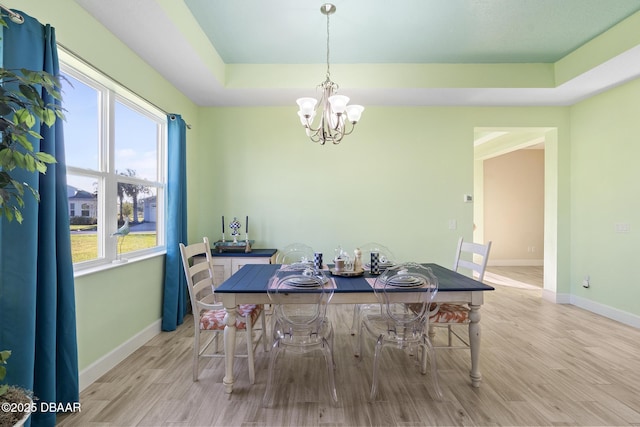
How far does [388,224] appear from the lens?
4.05 meters

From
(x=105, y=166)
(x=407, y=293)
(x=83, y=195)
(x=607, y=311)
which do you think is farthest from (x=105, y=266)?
(x=607, y=311)

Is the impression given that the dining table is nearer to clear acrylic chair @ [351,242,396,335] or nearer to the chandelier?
clear acrylic chair @ [351,242,396,335]

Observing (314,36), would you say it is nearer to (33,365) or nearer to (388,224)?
(388,224)

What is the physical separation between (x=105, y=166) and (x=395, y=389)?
2897mm

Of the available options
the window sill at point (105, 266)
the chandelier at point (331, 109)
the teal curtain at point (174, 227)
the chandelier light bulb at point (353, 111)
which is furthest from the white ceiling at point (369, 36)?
the window sill at point (105, 266)

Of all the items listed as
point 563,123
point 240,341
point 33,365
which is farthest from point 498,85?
point 33,365

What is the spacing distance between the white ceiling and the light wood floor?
109 inches

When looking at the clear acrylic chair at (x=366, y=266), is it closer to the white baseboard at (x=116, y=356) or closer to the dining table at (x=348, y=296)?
the dining table at (x=348, y=296)

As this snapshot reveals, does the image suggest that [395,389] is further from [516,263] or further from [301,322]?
[516,263]

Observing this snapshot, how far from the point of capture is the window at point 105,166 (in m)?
2.20

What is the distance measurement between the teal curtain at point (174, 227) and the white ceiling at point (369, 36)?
64cm

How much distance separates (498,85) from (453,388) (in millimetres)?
3293

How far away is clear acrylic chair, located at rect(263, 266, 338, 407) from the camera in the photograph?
1897 mm

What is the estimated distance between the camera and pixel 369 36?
9.50 ft
